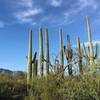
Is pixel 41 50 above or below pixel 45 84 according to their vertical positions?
above

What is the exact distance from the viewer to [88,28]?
839 inches

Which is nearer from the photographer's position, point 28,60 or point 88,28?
point 28,60

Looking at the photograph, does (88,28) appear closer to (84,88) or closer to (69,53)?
(69,53)

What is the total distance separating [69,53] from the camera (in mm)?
18328

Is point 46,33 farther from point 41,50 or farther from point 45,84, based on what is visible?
point 45,84

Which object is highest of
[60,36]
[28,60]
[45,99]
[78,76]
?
[60,36]

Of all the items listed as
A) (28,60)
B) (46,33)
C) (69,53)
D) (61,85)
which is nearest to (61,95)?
(61,85)

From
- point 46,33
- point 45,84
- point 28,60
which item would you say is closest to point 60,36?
point 46,33

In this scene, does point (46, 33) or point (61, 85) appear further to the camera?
point (46, 33)

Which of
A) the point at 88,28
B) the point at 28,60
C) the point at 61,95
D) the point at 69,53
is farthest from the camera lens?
the point at 88,28

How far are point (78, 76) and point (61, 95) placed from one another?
1.13 meters

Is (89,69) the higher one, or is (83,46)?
(83,46)

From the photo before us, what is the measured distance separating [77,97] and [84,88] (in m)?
0.48

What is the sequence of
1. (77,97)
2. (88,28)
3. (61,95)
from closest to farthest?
(77,97), (61,95), (88,28)
